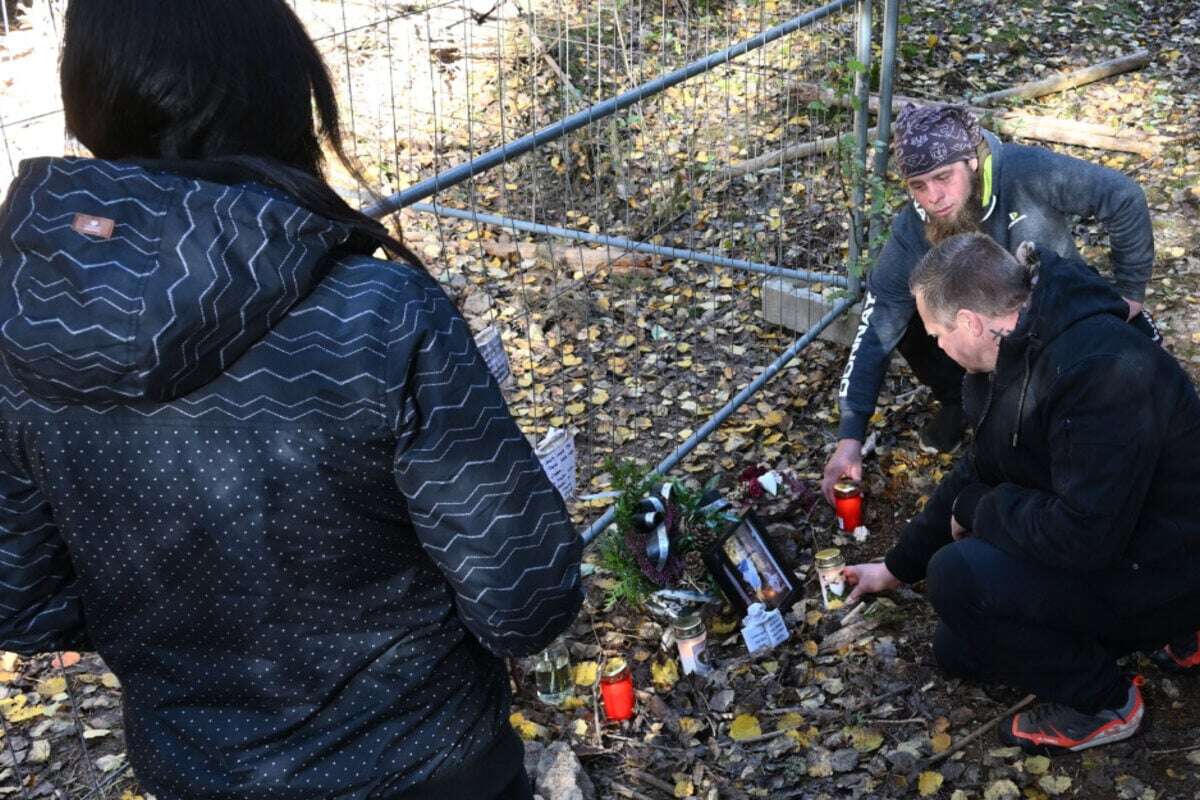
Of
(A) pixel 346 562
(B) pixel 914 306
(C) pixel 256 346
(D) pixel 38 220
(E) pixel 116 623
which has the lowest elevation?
(B) pixel 914 306

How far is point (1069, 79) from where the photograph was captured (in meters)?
8.08

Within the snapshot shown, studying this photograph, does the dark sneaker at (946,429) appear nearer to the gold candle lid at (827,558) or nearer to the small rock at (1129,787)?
the gold candle lid at (827,558)

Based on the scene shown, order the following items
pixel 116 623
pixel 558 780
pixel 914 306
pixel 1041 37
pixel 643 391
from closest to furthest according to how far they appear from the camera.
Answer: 1. pixel 116 623
2. pixel 558 780
3. pixel 914 306
4. pixel 643 391
5. pixel 1041 37

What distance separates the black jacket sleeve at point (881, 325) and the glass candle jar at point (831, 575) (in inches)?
20.5

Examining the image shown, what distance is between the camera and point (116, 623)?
1681 millimetres

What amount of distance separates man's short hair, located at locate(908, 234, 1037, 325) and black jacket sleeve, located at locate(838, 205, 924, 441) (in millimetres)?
1075

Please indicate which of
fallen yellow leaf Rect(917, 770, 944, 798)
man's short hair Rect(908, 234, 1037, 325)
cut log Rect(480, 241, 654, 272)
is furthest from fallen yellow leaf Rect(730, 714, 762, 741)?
cut log Rect(480, 241, 654, 272)

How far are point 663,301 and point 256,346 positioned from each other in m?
4.41

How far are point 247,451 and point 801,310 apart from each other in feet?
13.5

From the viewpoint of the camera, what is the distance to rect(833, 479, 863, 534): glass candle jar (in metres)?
4.02

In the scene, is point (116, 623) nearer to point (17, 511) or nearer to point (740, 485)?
point (17, 511)

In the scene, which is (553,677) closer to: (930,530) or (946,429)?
(930,530)

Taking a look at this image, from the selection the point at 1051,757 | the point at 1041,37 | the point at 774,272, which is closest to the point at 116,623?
the point at 1051,757

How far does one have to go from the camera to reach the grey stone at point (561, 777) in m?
3.08
